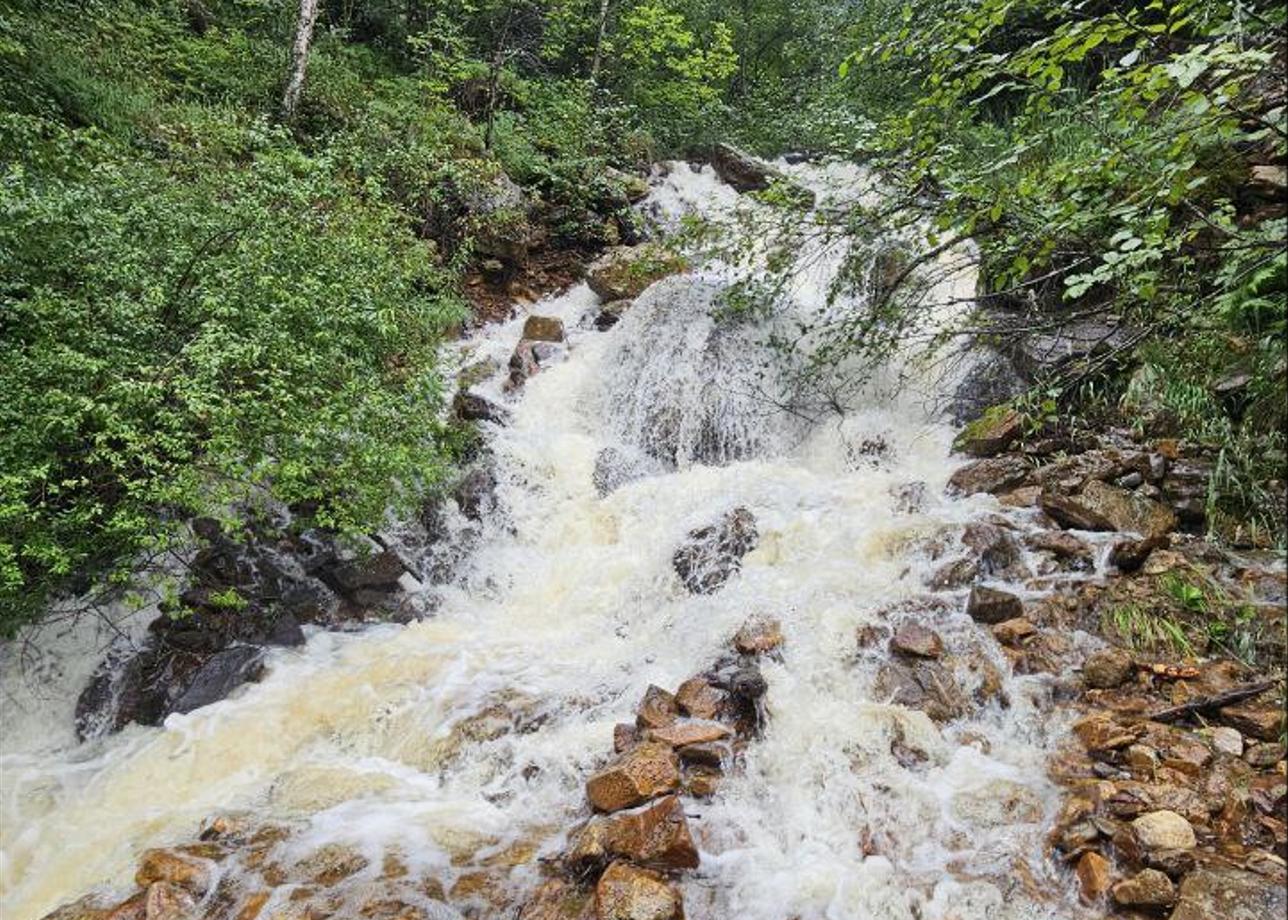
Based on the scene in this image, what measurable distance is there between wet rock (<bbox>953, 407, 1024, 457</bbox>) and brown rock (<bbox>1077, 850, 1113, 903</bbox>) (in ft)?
14.7

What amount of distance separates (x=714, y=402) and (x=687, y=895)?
22.3 ft

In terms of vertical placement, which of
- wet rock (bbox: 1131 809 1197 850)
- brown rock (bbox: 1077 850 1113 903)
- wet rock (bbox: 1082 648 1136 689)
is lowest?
brown rock (bbox: 1077 850 1113 903)

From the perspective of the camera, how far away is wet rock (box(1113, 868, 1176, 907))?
9.33ft

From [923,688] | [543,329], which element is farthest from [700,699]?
[543,329]

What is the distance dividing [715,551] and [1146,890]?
421cm

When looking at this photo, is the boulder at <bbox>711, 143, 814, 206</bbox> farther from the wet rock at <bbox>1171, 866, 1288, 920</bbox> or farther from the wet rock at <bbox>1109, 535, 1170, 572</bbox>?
the wet rock at <bbox>1171, 866, 1288, 920</bbox>

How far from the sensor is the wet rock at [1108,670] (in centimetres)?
418

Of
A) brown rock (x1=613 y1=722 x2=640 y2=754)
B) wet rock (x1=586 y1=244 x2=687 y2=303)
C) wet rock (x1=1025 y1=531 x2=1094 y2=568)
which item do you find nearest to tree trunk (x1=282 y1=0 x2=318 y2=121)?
wet rock (x1=586 y1=244 x2=687 y2=303)

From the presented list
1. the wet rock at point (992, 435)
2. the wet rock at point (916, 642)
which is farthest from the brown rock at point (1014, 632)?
the wet rock at point (992, 435)

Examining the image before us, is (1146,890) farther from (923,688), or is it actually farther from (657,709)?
(657,709)

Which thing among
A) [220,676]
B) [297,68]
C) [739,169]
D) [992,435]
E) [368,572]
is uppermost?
[297,68]

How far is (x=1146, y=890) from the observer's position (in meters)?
2.89

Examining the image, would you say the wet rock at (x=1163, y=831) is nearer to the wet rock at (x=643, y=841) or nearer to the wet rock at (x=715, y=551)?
the wet rock at (x=643, y=841)

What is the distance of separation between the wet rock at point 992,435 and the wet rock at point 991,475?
0.18 meters
